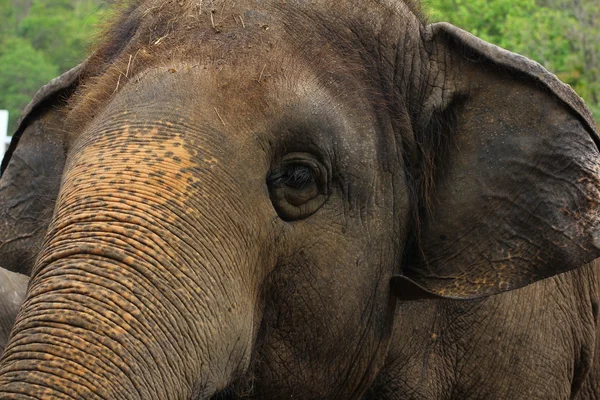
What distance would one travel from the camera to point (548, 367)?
4465 mm

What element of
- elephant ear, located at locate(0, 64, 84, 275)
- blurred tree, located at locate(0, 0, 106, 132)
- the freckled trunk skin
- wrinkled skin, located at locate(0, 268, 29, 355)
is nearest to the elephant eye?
the freckled trunk skin

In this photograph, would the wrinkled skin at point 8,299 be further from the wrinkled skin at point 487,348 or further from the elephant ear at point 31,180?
the wrinkled skin at point 487,348

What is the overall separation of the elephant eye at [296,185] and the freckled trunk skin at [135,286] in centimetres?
23

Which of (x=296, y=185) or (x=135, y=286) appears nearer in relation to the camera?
(x=135, y=286)

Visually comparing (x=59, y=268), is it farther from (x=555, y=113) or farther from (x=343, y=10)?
(x=555, y=113)

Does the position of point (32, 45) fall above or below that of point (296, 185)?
below

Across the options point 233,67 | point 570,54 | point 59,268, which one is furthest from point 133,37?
point 570,54

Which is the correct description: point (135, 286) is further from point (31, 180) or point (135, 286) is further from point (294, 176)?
point (31, 180)

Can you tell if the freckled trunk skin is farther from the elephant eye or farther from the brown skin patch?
the elephant eye

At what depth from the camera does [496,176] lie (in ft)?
13.1

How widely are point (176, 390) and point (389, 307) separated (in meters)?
1.19

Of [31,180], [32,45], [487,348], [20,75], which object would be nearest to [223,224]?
[487,348]

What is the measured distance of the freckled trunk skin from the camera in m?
2.79

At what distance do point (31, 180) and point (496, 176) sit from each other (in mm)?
1888
